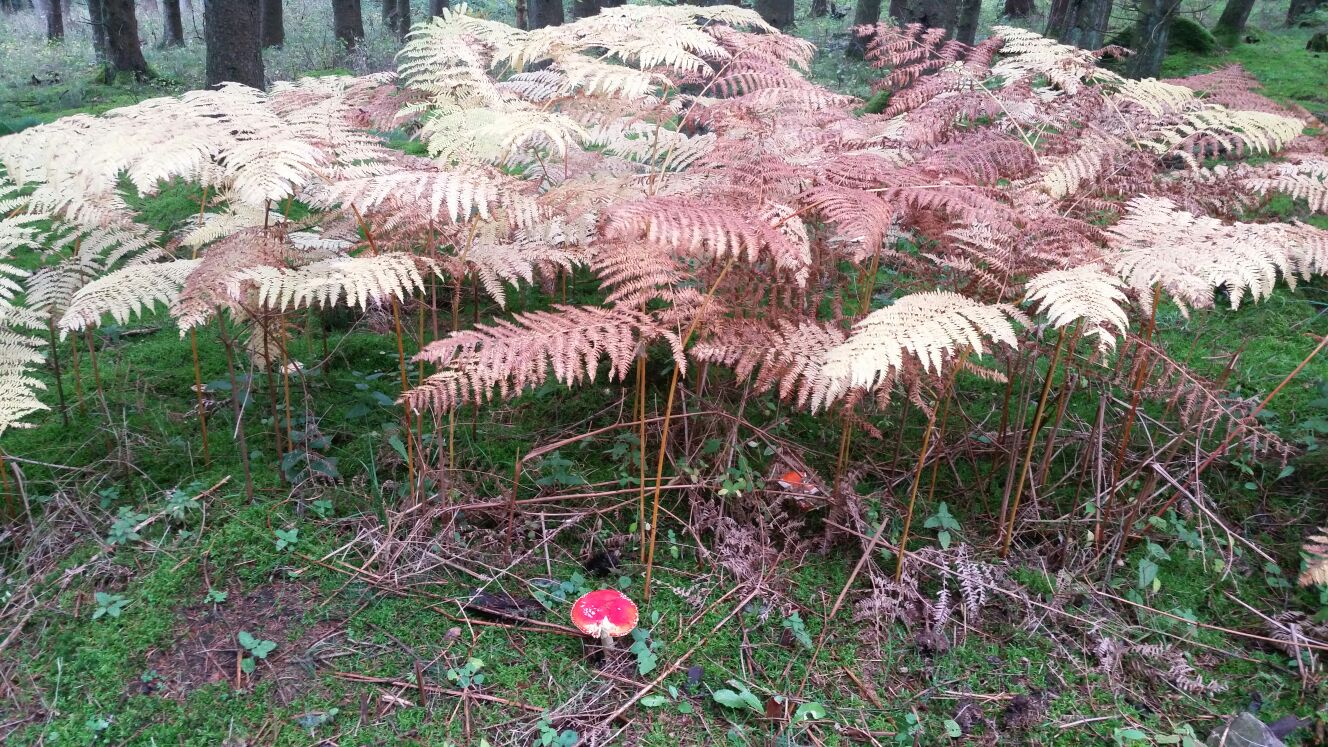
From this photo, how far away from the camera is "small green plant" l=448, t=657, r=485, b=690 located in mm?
2324

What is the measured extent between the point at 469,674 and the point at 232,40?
7.62 metres

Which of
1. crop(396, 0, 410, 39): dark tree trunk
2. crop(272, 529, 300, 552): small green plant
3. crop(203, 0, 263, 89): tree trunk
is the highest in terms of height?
crop(396, 0, 410, 39): dark tree trunk

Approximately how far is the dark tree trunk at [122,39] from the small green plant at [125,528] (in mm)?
12486

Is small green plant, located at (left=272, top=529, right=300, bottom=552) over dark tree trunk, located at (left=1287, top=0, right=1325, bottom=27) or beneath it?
beneath

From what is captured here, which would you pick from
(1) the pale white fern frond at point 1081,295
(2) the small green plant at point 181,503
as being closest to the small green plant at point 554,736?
(2) the small green plant at point 181,503

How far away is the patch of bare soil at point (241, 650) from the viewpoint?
227cm

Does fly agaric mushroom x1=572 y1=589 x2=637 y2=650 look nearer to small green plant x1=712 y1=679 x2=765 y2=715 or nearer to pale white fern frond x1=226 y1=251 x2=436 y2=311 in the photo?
small green plant x1=712 y1=679 x2=765 y2=715

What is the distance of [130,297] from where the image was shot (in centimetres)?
242

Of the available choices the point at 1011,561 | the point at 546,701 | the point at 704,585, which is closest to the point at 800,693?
the point at 704,585

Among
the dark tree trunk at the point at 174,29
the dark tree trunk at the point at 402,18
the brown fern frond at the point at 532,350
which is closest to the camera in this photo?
the brown fern frond at the point at 532,350

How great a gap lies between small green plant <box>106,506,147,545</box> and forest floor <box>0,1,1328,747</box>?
0.4 inches

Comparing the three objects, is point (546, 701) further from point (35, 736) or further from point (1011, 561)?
point (1011, 561)

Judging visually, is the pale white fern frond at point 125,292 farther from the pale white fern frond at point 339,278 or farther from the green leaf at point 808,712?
the green leaf at point 808,712

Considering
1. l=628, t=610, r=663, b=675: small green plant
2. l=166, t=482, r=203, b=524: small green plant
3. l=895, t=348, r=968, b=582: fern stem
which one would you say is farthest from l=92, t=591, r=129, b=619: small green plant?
l=895, t=348, r=968, b=582: fern stem
